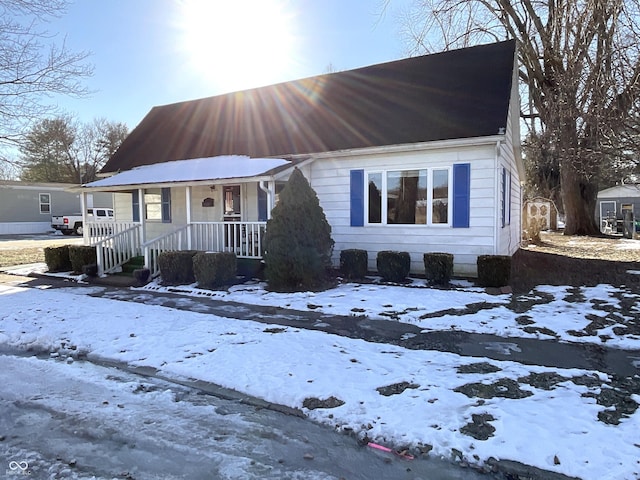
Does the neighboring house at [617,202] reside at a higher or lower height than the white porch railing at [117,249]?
higher

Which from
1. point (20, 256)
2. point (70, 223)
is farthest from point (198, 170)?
point (70, 223)

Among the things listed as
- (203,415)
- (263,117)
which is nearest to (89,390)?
(203,415)

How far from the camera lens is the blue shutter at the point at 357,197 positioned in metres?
10.4

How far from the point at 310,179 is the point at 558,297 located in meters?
6.34

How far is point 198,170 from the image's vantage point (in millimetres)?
11602

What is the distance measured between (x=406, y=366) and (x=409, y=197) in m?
6.04

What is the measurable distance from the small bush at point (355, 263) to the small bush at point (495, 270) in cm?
254

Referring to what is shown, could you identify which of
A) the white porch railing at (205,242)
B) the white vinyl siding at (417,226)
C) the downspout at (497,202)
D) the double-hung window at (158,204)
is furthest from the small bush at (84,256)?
the downspout at (497,202)

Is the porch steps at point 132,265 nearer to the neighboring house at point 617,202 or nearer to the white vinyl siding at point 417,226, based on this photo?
the white vinyl siding at point 417,226

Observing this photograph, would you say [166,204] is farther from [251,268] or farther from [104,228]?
[251,268]

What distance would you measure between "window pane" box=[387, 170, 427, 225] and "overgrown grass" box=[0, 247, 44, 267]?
12.6 meters

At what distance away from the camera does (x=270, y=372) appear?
4.39 m

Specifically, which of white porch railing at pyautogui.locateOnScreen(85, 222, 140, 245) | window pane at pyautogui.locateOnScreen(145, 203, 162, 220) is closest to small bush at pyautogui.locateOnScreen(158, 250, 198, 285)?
white porch railing at pyautogui.locateOnScreen(85, 222, 140, 245)

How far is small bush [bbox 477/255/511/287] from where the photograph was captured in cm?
842
